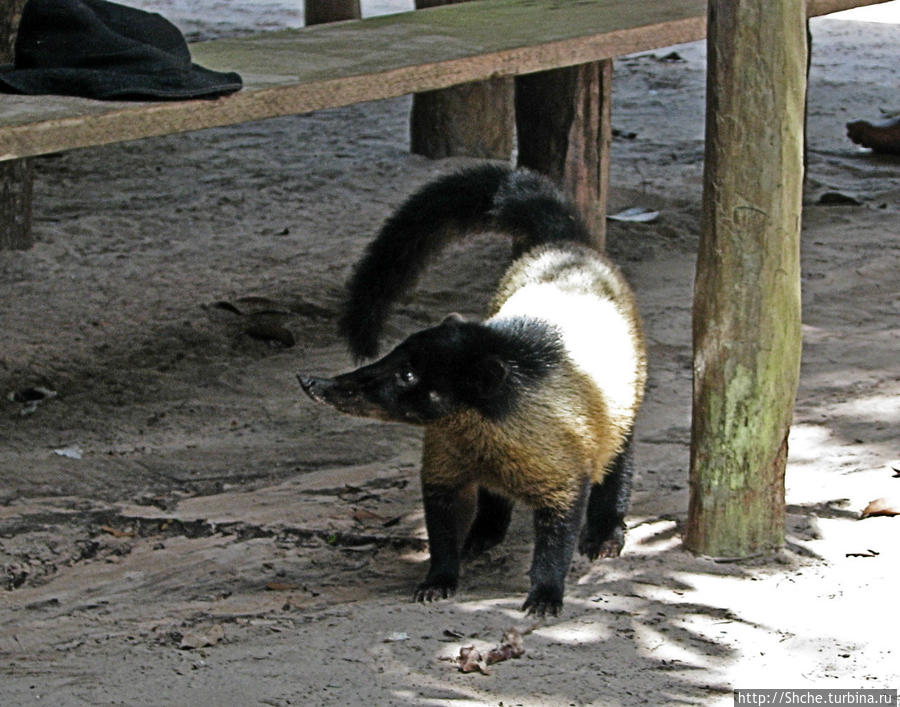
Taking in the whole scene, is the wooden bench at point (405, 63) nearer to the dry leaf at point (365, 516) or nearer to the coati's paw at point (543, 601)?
the dry leaf at point (365, 516)

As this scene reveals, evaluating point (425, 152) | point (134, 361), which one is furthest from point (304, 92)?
point (425, 152)

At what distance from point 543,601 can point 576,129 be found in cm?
287

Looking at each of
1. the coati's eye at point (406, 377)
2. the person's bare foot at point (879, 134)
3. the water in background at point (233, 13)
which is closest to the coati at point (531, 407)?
the coati's eye at point (406, 377)

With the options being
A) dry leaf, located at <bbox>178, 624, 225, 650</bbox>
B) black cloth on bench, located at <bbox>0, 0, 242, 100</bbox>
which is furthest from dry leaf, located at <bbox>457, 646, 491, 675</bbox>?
black cloth on bench, located at <bbox>0, 0, 242, 100</bbox>

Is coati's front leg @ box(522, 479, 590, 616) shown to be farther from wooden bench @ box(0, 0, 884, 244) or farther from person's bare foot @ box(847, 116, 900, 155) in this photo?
person's bare foot @ box(847, 116, 900, 155)

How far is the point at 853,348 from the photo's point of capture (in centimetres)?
559

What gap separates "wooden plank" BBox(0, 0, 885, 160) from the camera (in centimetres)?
404

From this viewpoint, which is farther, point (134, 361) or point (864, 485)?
point (134, 361)

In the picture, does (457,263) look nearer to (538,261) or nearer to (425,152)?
(425,152)

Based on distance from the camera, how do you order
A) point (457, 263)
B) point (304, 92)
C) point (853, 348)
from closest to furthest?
point (304, 92), point (853, 348), point (457, 263)

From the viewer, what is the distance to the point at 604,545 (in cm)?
399

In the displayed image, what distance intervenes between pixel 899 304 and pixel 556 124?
1.79m

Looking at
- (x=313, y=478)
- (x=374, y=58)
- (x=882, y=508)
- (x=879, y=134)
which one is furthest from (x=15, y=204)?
(x=879, y=134)

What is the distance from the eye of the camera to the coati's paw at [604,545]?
397cm
